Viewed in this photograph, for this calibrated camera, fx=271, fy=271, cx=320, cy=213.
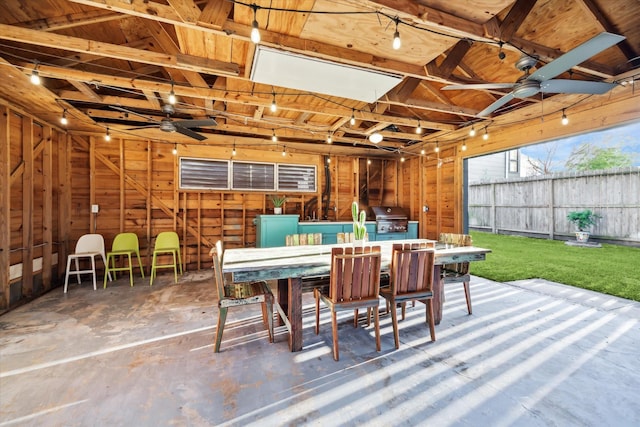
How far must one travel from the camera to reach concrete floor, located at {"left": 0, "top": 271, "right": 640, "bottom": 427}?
168 centimetres

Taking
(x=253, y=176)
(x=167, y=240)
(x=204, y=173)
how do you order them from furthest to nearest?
(x=253, y=176), (x=204, y=173), (x=167, y=240)

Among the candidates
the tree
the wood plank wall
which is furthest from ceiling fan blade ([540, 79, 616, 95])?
the tree

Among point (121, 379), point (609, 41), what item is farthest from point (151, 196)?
point (609, 41)

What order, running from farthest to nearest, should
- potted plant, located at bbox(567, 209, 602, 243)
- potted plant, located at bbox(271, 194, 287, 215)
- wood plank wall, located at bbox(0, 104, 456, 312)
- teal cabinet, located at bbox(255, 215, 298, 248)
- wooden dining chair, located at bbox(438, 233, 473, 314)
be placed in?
1. potted plant, located at bbox(567, 209, 602, 243)
2. potted plant, located at bbox(271, 194, 287, 215)
3. teal cabinet, located at bbox(255, 215, 298, 248)
4. wood plank wall, located at bbox(0, 104, 456, 312)
5. wooden dining chair, located at bbox(438, 233, 473, 314)

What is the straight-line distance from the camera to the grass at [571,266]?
13.6 ft

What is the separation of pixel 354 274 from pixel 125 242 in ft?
14.6

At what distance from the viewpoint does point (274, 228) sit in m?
5.31

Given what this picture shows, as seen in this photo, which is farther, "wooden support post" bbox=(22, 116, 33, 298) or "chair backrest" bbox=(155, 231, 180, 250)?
"chair backrest" bbox=(155, 231, 180, 250)

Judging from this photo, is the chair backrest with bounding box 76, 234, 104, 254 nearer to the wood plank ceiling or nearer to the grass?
the wood plank ceiling

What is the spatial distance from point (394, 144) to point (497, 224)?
6.78 meters

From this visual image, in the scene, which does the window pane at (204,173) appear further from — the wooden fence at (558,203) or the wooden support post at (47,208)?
the wooden fence at (558,203)

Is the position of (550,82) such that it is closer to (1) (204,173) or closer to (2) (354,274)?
(2) (354,274)

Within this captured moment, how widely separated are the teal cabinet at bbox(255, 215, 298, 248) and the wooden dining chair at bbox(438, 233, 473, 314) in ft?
9.16

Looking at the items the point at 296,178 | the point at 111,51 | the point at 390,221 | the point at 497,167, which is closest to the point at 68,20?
the point at 111,51
